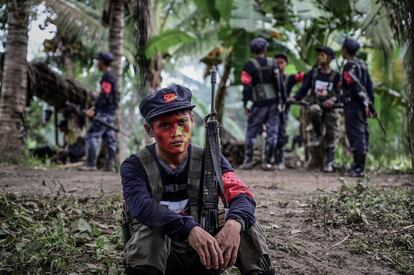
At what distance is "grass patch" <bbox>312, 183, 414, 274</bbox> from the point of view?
4.06 metres

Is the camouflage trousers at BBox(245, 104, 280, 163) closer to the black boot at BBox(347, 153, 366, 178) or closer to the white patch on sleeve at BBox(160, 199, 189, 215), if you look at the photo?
the black boot at BBox(347, 153, 366, 178)

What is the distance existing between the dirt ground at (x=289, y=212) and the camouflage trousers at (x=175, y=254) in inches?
36.8

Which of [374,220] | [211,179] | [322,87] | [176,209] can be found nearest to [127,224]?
[176,209]

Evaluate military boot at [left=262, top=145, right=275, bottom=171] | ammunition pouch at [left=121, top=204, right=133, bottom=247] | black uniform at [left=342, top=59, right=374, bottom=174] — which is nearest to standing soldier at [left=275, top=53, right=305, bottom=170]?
military boot at [left=262, top=145, right=275, bottom=171]

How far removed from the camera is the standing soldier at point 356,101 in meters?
8.19

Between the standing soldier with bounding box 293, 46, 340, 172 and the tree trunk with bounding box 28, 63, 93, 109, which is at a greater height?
the tree trunk with bounding box 28, 63, 93, 109

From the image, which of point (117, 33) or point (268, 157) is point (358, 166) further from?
point (117, 33)

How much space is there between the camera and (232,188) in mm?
2865

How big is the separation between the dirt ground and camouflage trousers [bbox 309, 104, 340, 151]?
103cm

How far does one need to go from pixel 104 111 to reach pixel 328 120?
3.98 m

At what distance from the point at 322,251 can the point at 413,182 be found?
405 cm

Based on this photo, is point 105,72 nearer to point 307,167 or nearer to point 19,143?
point 19,143

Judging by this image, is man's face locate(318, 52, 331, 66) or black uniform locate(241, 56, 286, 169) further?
black uniform locate(241, 56, 286, 169)

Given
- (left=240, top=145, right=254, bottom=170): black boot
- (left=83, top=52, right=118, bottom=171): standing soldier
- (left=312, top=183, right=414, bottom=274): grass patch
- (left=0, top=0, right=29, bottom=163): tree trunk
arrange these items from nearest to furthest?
(left=312, top=183, right=414, bottom=274): grass patch < (left=0, top=0, right=29, bottom=163): tree trunk < (left=83, top=52, right=118, bottom=171): standing soldier < (left=240, top=145, right=254, bottom=170): black boot
